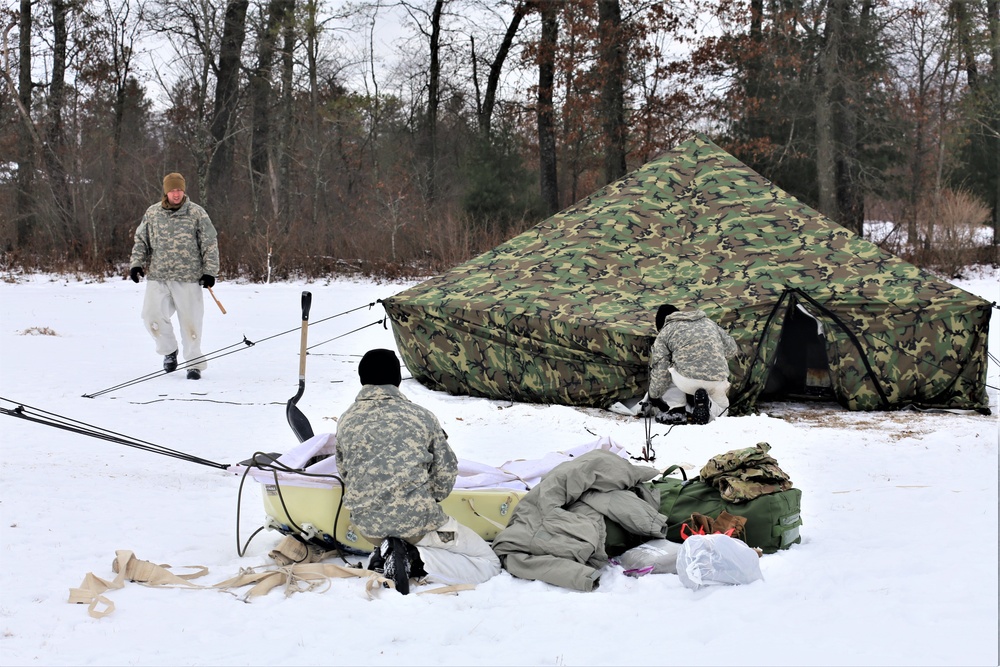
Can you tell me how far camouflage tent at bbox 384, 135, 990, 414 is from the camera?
7.39 metres

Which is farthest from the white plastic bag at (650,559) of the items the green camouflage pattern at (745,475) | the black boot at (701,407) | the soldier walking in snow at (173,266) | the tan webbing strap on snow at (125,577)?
the soldier walking in snow at (173,266)

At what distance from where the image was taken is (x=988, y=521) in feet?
15.1

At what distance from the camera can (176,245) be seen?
325 inches

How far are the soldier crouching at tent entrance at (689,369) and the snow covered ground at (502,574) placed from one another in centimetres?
25

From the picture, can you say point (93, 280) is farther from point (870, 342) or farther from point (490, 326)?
point (870, 342)

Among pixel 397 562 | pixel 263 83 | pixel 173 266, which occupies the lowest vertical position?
pixel 397 562

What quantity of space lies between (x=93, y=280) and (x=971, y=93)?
1957 cm

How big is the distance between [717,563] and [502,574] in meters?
0.84

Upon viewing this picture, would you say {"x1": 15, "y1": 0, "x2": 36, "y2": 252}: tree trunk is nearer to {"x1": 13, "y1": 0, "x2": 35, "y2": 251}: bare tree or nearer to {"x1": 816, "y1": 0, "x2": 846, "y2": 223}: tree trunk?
{"x1": 13, "y1": 0, "x2": 35, "y2": 251}: bare tree

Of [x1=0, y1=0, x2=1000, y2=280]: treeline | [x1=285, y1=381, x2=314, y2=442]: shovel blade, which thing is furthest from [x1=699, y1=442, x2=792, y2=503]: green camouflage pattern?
[x1=0, y1=0, x2=1000, y2=280]: treeline

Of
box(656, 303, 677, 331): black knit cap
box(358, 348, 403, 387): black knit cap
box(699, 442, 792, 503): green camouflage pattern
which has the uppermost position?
box(656, 303, 677, 331): black knit cap

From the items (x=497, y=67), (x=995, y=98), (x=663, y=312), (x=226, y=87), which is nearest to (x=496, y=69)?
(x=497, y=67)

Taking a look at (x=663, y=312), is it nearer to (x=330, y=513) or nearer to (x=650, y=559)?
(x=650, y=559)

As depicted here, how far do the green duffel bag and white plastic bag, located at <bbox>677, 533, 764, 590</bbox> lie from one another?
15.0 inches
